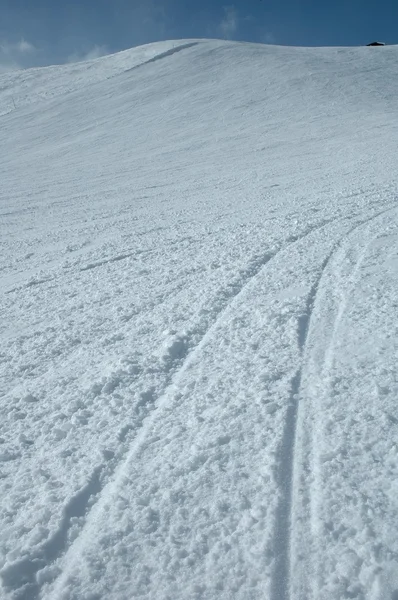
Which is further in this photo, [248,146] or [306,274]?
[248,146]

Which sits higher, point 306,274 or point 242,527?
point 306,274

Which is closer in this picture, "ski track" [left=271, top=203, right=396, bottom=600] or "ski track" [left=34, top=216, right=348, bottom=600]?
"ski track" [left=271, top=203, right=396, bottom=600]

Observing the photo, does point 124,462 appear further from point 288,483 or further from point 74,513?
point 288,483

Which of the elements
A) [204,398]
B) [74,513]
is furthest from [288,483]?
[74,513]

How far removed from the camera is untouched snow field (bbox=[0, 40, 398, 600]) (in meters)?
2.11

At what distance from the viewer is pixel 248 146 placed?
15.8 meters

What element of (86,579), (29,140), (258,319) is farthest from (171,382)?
(29,140)

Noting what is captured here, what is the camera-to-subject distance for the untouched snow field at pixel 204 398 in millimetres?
2105

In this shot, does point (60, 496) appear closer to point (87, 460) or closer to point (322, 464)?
point (87, 460)

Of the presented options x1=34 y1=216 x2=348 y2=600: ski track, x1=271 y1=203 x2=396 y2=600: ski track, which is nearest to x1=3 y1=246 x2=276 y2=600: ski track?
x1=34 y1=216 x2=348 y2=600: ski track

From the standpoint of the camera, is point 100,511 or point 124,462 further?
point 124,462

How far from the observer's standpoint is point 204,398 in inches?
122

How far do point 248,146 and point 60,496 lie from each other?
1496 cm

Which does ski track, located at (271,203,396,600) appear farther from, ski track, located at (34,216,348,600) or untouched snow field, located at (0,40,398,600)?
ski track, located at (34,216,348,600)
